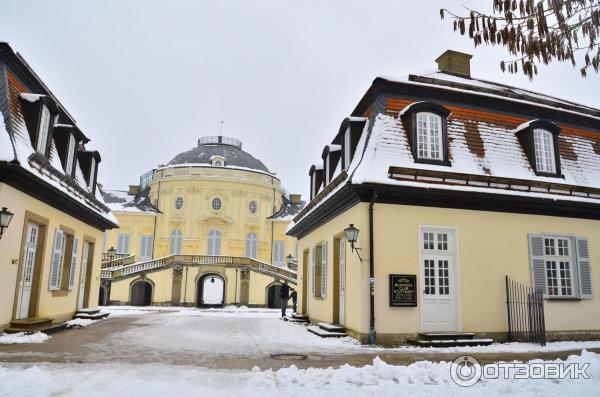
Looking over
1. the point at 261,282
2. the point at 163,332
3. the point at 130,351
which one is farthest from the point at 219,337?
the point at 261,282

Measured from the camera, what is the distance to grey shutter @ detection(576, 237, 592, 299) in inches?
533

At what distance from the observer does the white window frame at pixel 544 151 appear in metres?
14.4

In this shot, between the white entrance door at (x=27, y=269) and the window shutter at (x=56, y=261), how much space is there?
1006mm

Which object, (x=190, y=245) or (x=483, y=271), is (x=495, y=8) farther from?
(x=190, y=245)

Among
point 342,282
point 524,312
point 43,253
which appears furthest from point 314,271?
point 43,253

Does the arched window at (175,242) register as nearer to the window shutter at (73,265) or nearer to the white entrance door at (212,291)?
the white entrance door at (212,291)

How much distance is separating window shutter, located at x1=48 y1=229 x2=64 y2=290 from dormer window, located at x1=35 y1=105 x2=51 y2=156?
2791 millimetres

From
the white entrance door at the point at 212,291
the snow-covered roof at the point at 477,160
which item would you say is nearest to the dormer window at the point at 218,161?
the white entrance door at the point at 212,291

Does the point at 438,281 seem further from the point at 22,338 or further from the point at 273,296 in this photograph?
the point at 273,296

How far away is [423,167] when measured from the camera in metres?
12.9

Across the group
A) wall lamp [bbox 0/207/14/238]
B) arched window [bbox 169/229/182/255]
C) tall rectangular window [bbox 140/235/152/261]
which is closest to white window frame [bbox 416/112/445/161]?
wall lamp [bbox 0/207/14/238]

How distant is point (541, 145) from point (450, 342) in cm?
696

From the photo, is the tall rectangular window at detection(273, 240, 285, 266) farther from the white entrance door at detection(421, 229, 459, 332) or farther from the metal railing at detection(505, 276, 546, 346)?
the metal railing at detection(505, 276, 546, 346)

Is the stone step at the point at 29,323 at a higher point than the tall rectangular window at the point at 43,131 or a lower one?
lower
